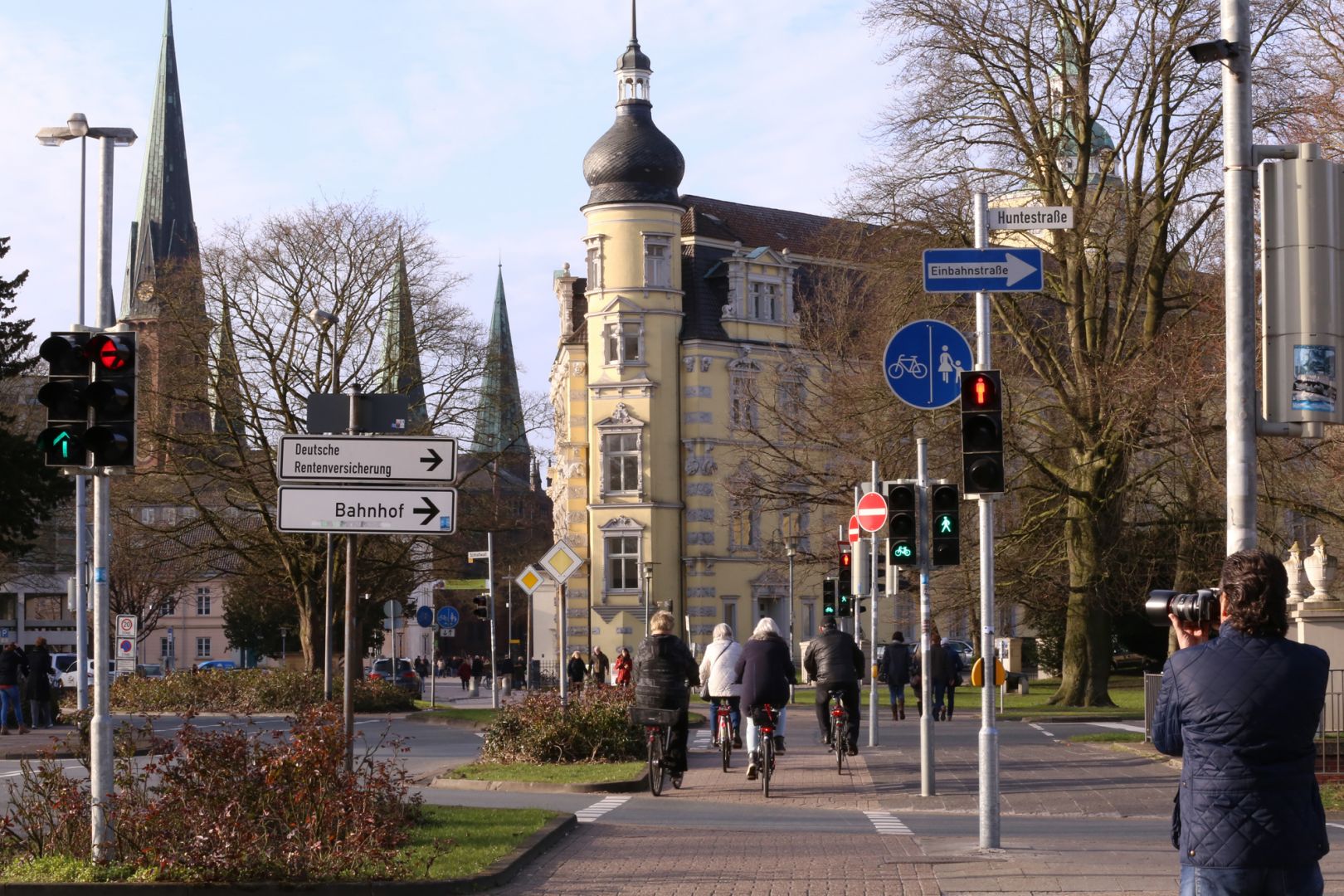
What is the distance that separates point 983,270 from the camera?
46.0ft


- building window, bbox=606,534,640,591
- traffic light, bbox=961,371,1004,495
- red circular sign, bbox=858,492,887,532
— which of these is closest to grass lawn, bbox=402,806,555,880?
traffic light, bbox=961,371,1004,495

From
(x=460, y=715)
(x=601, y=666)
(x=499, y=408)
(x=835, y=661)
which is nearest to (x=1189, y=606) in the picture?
(x=835, y=661)

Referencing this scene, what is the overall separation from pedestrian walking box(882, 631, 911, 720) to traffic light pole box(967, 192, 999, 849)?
24034 millimetres

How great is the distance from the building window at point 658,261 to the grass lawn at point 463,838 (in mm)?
56200

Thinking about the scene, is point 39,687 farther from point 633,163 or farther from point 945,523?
point 633,163

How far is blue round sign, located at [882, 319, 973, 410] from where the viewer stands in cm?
1592

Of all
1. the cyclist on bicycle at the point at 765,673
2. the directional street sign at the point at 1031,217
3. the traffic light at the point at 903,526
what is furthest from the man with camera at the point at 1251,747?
the cyclist on bicycle at the point at 765,673

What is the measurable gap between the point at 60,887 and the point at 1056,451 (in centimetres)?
2860

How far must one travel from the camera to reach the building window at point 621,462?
238ft

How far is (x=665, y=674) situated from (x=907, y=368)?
4731 millimetres

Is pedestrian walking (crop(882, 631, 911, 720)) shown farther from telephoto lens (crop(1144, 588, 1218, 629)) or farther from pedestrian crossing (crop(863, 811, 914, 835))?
telephoto lens (crop(1144, 588, 1218, 629))

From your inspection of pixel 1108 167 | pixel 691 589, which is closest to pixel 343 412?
pixel 1108 167

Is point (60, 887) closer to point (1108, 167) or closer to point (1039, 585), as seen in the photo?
point (1108, 167)

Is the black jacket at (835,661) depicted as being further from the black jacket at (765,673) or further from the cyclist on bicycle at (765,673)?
the black jacket at (765,673)
